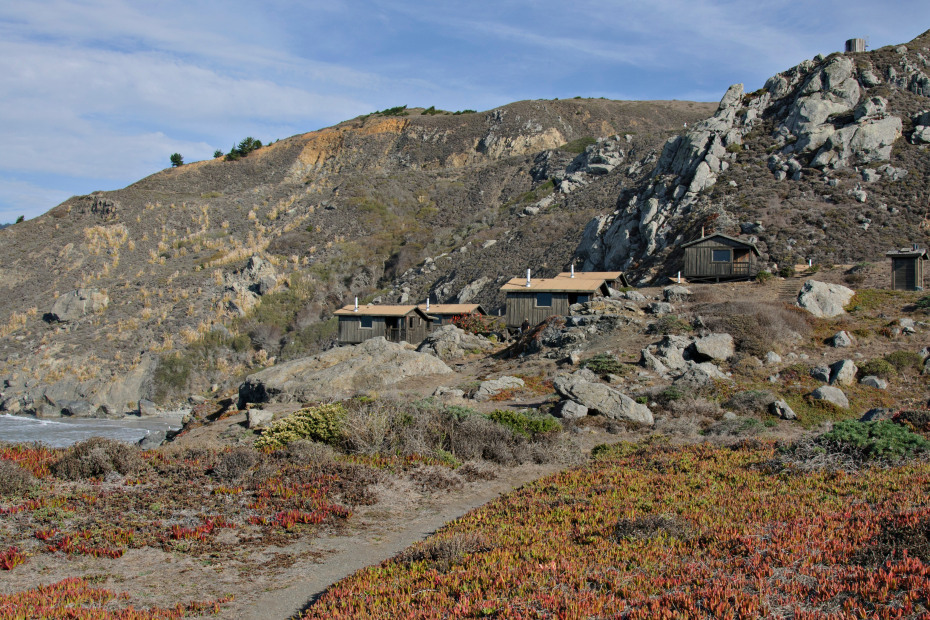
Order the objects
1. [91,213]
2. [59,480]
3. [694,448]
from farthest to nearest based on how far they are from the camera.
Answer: [91,213] < [694,448] < [59,480]

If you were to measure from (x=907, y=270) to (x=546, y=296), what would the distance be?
70.6 feet

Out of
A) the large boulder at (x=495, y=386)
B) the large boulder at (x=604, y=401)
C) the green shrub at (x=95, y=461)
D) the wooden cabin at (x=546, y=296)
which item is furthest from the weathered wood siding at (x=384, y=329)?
the green shrub at (x=95, y=461)

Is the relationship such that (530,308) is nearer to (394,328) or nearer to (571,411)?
(394,328)

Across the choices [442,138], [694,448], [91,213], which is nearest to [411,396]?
[694,448]

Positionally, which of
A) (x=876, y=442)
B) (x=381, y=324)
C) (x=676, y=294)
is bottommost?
(x=876, y=442)

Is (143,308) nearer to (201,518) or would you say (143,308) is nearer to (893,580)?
(201,518)

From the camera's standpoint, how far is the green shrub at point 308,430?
49.0ft

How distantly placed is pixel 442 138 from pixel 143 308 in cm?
6524

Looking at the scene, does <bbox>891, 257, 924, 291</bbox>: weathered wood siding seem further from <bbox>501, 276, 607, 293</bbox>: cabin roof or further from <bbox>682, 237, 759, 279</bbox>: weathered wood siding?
<bbox>501, 276, 607, 293</bbox>: cabin roof

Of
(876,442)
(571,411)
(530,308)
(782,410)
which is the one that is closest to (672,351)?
(782,410)

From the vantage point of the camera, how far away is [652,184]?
200ft

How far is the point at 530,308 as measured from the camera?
138ft

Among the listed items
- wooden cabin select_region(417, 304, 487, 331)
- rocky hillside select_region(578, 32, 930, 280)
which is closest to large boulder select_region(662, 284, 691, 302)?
rocky hillside select_region(578, 32, 930, 280)

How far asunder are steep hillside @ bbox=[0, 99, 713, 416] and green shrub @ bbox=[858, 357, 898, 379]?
38440 millimetres
